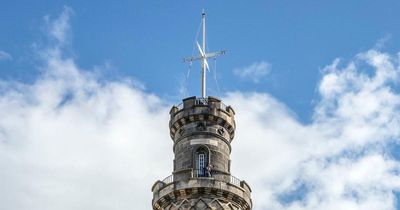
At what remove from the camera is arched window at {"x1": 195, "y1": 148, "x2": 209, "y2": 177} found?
47375mm

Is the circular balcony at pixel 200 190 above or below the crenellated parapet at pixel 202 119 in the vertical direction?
below

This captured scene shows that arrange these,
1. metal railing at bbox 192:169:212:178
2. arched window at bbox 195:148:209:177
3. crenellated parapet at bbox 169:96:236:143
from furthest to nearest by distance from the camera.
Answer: crenellated parapet at bbox 169:96:236:143 → arched window at bbox 195:148:209:177 → metal railing at bbox 192:169:212:178

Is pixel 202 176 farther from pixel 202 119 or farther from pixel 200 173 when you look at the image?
pixel 202 119

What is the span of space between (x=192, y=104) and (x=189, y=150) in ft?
11.5

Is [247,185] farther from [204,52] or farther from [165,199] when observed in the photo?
[204,52]

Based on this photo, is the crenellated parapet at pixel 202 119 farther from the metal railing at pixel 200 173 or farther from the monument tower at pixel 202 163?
the metal railing at pixel 200 173

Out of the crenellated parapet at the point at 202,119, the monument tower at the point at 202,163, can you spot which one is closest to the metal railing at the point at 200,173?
the monument tower at the point at 202,163

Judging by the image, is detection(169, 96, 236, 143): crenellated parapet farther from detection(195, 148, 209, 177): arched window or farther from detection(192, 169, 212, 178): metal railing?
detection(192, 169, 212, 178): metal railing

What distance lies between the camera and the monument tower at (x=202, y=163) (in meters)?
45.8

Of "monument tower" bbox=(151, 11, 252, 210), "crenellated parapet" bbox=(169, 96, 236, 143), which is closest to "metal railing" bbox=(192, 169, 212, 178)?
"monument tower" bbox=(151, 11, 252, 210)

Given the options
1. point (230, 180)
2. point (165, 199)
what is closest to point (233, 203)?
point (230, 180)

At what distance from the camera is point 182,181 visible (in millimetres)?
46281

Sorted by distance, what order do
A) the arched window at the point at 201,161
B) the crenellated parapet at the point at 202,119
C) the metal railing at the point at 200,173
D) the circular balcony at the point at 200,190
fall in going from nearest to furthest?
the circular balcony at the point at 200,190
the metal railing at the point at 200,173
the arched window at the point at 201,161
the crenellated parapet at the point at 202,119

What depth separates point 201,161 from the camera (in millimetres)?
47906
